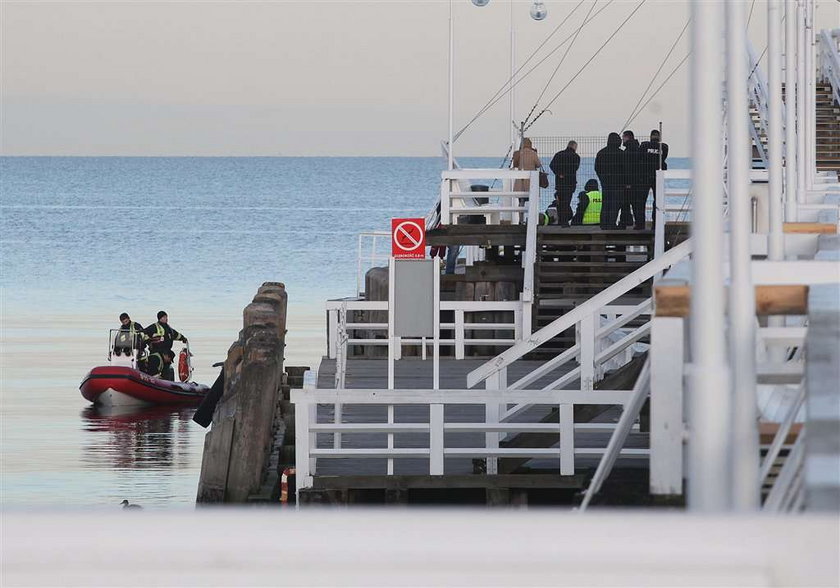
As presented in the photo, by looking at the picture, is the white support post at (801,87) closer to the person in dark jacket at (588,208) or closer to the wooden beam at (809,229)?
the wooden beam at (809,229)

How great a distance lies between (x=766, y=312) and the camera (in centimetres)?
555

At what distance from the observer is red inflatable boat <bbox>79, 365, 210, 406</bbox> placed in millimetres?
28406

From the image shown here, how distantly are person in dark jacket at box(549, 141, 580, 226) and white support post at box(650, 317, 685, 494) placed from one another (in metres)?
19.8

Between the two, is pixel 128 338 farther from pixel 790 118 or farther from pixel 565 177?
pixel 790 118

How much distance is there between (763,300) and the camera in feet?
18.2

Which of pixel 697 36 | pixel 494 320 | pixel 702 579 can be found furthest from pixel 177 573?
pixel 494 320

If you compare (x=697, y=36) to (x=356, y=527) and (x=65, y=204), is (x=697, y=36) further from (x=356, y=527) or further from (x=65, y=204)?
(x=65, y=204)

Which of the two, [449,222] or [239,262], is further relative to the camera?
[239,262]

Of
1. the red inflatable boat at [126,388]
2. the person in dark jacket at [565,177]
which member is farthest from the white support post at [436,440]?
the red inflatable boat at [126,388]

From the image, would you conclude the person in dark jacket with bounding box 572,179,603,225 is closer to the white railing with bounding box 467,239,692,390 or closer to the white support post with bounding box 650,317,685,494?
the white railing with bounding box 467,239,692,390

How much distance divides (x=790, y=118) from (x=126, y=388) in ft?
56.8

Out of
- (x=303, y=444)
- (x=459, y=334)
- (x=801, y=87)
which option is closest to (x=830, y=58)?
(x=459, y=334)

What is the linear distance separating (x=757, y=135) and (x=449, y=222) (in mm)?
4963

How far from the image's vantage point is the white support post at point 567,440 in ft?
42.8
